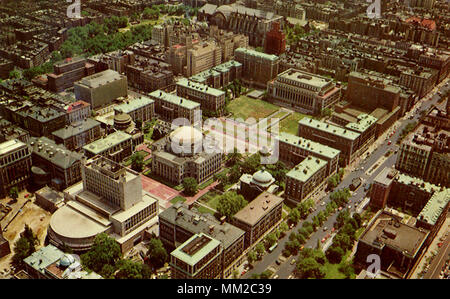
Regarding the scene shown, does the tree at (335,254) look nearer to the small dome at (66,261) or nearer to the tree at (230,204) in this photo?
the tree at (230,204)

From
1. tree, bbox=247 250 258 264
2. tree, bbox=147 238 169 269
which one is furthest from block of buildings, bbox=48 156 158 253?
tree, bbox=247 250 258 264

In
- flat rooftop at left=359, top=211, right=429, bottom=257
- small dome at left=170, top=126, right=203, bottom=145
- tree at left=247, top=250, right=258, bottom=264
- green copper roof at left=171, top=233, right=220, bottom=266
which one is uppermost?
small dome at left=170, top=126, right=203, bottom=145

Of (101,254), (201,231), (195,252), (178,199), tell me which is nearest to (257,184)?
(178,199)

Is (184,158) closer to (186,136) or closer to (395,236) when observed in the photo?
(186,136)

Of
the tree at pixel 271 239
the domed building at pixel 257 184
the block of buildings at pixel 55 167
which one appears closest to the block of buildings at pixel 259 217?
the tree at pixel 271 239

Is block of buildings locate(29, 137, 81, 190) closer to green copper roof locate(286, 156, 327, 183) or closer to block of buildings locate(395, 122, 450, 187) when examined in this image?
green copper roof locate(286, 156, 327, 183)

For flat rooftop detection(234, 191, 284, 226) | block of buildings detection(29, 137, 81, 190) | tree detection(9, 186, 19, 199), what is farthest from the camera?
block of buildings detection(29, 137, 81, 190)
